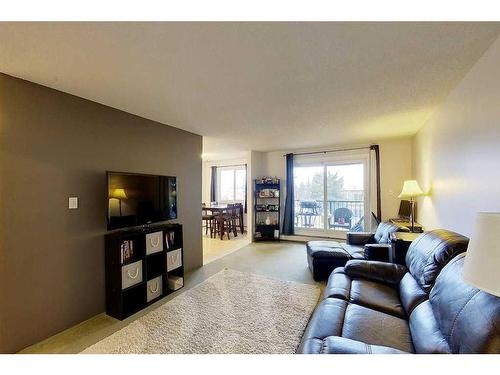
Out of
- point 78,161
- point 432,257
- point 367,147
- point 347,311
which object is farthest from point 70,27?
point 367,147

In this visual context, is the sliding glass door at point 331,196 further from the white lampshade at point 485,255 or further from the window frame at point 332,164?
the white lampshade at point 485,255

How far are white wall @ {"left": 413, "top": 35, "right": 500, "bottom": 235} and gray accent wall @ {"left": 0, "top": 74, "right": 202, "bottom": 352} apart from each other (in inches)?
131

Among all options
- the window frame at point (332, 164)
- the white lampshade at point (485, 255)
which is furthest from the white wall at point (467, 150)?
the window frame at point (332, 164)

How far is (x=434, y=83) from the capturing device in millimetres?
2059

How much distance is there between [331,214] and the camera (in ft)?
17.3

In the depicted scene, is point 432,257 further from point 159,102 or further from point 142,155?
point 142,155

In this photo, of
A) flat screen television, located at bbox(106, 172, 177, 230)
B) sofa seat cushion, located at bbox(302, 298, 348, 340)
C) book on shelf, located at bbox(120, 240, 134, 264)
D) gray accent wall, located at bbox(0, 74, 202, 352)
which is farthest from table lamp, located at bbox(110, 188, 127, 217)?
sofa seat cushion, located at bbox(302, 298, 348, 340)

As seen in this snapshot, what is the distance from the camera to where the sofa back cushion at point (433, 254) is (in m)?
1.59

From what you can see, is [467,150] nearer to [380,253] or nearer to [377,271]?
[377,271]

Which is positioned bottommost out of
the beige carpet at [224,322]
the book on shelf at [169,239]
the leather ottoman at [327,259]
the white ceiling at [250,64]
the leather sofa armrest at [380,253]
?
the beige carpet at [224,322]

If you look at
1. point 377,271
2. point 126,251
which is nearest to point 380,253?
point 377,271

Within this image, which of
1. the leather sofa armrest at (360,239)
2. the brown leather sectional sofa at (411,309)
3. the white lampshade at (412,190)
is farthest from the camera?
the leather sofa armrest at (360,239)

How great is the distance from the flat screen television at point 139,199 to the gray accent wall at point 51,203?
0.18 meters

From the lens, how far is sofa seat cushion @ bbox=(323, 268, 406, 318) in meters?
1.68
